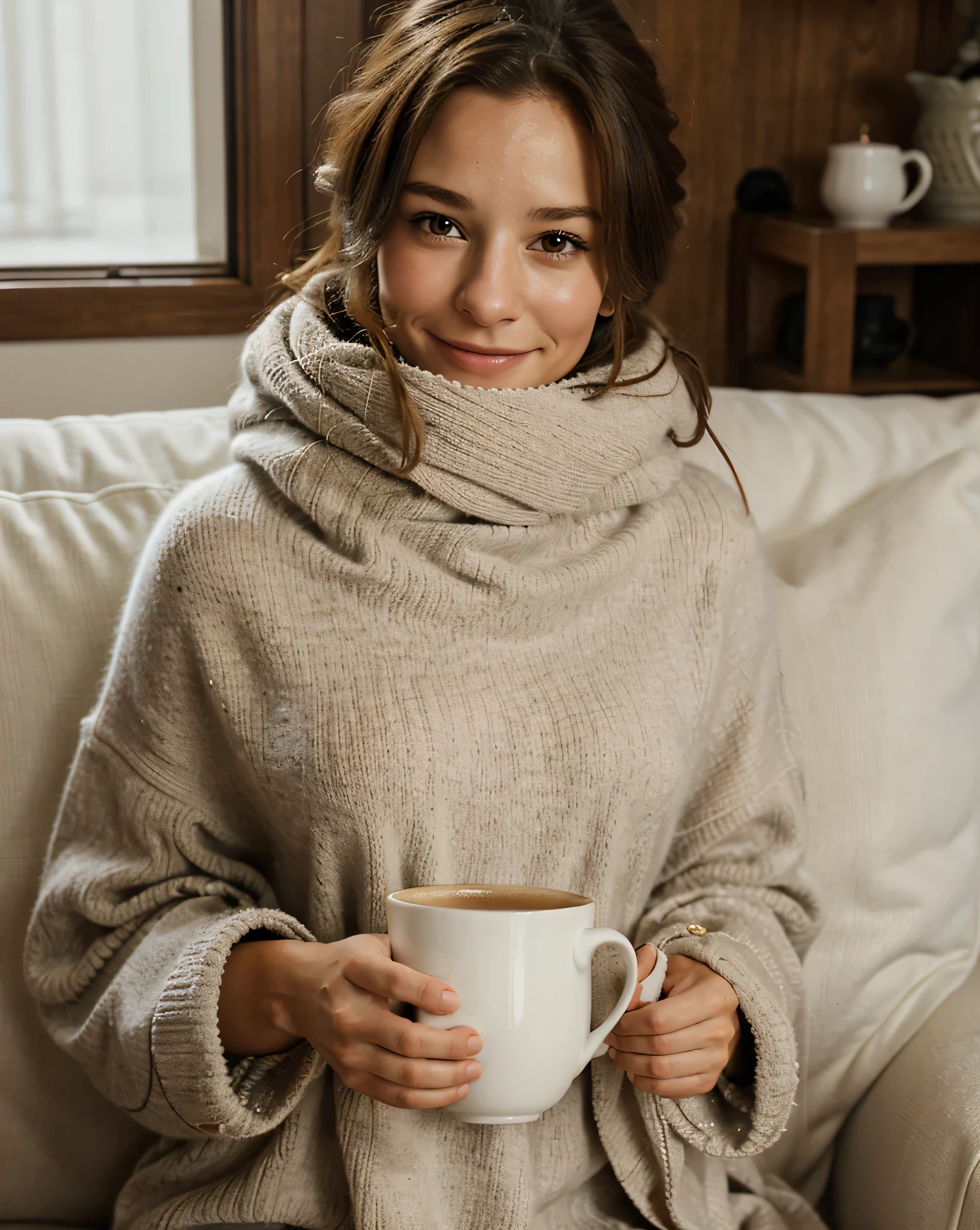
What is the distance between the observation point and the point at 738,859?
1.05m

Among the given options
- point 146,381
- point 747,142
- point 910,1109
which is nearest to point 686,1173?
point 910,1109

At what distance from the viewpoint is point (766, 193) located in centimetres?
178

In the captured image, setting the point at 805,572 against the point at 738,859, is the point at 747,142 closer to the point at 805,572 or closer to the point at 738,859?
the point at 805,572

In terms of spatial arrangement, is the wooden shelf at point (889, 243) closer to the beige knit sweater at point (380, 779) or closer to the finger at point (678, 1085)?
the beige knit sweater at point (380, 779)

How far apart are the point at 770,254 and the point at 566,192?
0.90 metres

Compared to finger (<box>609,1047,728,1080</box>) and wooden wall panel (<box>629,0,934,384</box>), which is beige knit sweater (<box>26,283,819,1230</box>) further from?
wooden wall panel (<box>629,0,934,384</box>)

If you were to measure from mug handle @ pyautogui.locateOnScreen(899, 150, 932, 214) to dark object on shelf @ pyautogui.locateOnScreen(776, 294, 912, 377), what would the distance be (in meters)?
0.12

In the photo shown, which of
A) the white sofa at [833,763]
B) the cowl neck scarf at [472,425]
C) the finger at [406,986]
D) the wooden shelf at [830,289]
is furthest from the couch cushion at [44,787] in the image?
the wooden shelf at [830,289]

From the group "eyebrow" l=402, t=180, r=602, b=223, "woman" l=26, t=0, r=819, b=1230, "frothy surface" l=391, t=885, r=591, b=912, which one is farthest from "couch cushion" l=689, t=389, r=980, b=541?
"frothy surface" l=391, t=885, r=591, b=912

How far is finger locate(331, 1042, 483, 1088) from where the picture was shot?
2.43 feet

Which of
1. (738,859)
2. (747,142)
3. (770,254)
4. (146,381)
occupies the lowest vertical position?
(738,859)

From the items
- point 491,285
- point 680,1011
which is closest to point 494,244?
point 491,285

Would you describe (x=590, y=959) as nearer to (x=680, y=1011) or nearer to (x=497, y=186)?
(x=680, y=1011)

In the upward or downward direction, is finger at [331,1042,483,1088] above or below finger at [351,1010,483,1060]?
below
